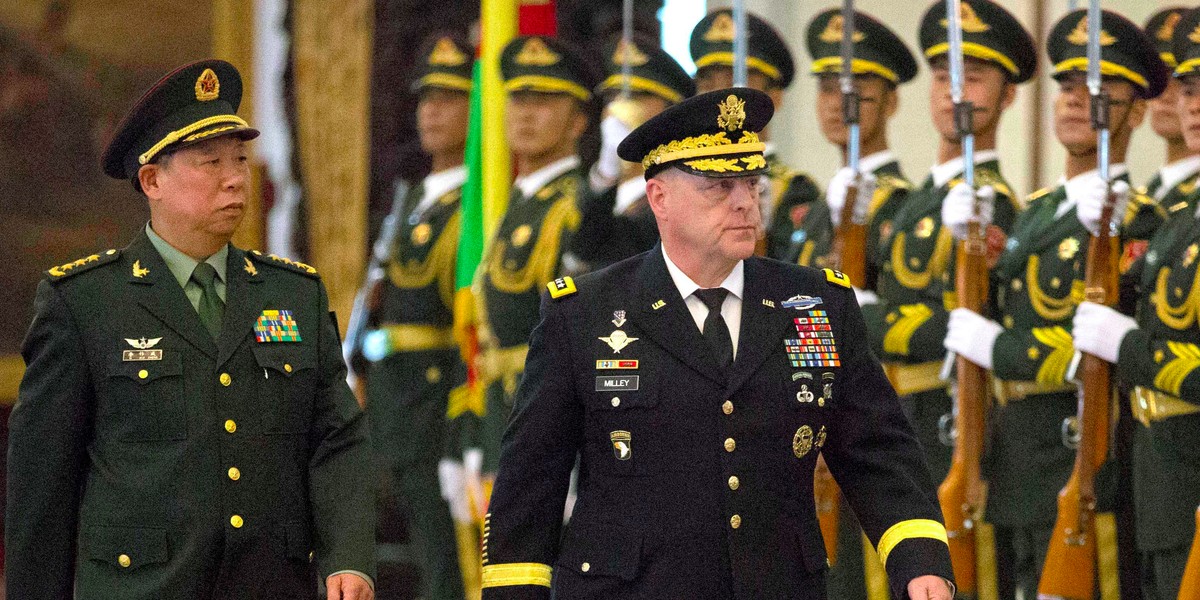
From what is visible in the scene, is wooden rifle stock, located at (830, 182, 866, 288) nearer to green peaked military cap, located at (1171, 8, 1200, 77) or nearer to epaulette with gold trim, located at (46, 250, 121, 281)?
green peaked military cap, located at (1171, 8, 1200, 77)

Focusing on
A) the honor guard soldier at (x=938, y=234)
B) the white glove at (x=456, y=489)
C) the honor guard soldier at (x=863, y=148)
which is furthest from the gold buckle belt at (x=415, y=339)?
the honor guard soldier at (x=938, y=234)

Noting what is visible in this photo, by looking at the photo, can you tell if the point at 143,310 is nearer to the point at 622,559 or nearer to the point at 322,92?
the point at 622,559

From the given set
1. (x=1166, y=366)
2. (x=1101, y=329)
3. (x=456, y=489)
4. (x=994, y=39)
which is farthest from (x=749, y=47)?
(x=1166, y=366)

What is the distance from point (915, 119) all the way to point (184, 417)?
578 cm

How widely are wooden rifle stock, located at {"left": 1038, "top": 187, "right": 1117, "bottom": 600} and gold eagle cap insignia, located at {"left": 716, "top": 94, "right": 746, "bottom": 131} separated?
212 centimetres

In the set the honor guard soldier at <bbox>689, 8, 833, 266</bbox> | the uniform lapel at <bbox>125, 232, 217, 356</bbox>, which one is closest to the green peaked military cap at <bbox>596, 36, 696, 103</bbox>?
the honor guard soldier at <bbox>689, 8, 833, 266</bbox>

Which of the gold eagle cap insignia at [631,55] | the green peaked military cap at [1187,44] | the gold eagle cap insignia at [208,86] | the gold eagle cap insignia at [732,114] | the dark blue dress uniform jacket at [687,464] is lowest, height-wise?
the dark blue dress uniform jacket at [687,464]

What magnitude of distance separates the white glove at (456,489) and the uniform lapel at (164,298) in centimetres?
379

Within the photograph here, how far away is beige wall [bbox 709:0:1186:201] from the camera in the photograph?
787 cm

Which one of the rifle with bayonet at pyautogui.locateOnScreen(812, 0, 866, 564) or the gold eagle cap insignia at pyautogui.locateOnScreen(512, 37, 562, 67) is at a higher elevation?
the gold eagle cap insignia at pyautogui.locateOnScreen(512, 37, 562, 67)

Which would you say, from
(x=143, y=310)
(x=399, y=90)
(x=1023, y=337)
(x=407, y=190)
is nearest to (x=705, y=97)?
(x=143, y=310)

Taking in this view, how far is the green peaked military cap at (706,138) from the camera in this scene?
3723 millimetres

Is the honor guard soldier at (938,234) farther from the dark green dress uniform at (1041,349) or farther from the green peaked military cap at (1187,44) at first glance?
the green peaked military cap at (1187,44)

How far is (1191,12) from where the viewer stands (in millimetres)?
5750
